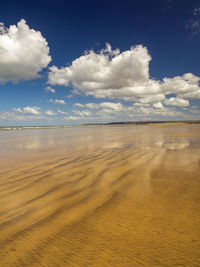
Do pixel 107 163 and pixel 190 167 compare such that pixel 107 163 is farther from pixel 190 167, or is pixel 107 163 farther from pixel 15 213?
pixel 15 213

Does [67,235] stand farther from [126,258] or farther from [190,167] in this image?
[190,167]

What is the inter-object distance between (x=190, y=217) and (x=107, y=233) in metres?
1.46

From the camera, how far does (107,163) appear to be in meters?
6.30

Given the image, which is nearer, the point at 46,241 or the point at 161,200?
the point at 46,241

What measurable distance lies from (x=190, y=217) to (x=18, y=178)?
4.62 m

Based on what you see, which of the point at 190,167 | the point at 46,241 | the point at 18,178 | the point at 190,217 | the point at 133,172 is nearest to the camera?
the point at 46,241

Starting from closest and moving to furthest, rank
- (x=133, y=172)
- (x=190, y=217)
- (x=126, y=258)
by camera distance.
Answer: (x=126, y=258) < (x=190, y=217) < (x=133, y=172)

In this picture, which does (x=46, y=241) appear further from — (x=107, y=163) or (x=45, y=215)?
(x=107, y=163)

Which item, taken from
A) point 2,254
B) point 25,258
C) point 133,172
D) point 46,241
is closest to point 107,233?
point 46,241

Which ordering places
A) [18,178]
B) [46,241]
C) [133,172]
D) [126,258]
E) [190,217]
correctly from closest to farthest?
[126,258] → [46,241] → [190,217] → [18,178] → [133,172]

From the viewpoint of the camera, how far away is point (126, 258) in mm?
1854

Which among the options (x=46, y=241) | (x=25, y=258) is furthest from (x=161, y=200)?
(x=25, y=258)

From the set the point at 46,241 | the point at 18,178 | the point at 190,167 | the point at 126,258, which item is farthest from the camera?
the point at 190,167

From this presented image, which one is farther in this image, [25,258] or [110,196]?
[110,196]
